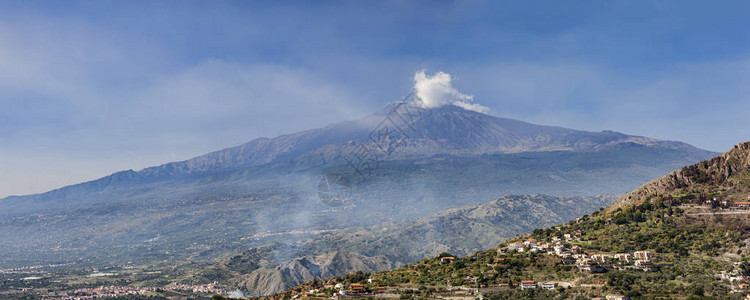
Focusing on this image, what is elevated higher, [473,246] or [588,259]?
[588,259]

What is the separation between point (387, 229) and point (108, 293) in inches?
2858

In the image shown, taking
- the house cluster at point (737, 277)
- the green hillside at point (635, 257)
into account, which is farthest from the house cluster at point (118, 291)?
the house cluster at point (737, 277)

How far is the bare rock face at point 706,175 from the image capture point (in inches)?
1663

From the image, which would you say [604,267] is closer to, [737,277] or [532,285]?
[532,285]

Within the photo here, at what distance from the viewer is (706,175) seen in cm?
4341

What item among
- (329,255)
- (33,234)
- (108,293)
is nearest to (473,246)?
(329,255)

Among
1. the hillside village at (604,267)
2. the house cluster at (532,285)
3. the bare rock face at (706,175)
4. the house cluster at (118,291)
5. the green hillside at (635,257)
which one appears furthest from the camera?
the house cluster at (118,291)

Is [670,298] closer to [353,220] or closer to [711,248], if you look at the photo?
[711,248]

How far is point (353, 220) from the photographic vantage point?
170375 mm

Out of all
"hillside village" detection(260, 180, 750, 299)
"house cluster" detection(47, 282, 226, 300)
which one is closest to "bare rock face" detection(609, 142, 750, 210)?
"hillside village" detection(260, 180, 750, 299)

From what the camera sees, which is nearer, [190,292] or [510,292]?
[510,292]

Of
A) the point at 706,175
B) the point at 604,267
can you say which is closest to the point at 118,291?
the point at 604,267

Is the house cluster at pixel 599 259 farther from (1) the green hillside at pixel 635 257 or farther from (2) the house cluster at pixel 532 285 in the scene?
(2) the house cluster at pixel 532 285

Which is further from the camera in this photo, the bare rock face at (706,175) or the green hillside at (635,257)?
the bare rock face at (706,175)
